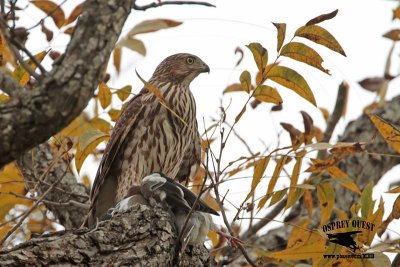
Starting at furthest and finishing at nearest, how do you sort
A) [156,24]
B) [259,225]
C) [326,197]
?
[259,225]
[326,197]
[156,24]

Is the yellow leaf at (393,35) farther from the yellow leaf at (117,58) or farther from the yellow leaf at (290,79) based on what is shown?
the yellow leaf at (117,58)

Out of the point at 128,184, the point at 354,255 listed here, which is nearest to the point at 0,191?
the point at 128,184

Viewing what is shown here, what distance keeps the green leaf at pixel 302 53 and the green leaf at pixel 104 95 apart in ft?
4.12

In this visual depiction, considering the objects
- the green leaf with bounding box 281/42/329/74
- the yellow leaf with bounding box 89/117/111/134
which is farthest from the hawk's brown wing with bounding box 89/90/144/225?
the green leaf with bounding box 281/42/329/74

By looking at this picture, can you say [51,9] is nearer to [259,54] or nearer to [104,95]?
[104,95]

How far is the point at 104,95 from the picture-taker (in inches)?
182

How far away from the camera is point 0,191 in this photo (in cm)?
487

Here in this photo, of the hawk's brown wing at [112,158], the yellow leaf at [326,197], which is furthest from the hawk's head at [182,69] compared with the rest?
the yellow leaf at [326,197]

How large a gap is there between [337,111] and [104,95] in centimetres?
253

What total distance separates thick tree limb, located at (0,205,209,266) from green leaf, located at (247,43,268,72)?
900mm

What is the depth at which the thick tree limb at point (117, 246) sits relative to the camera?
3.22 meters

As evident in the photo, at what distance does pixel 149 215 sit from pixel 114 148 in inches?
82.8
